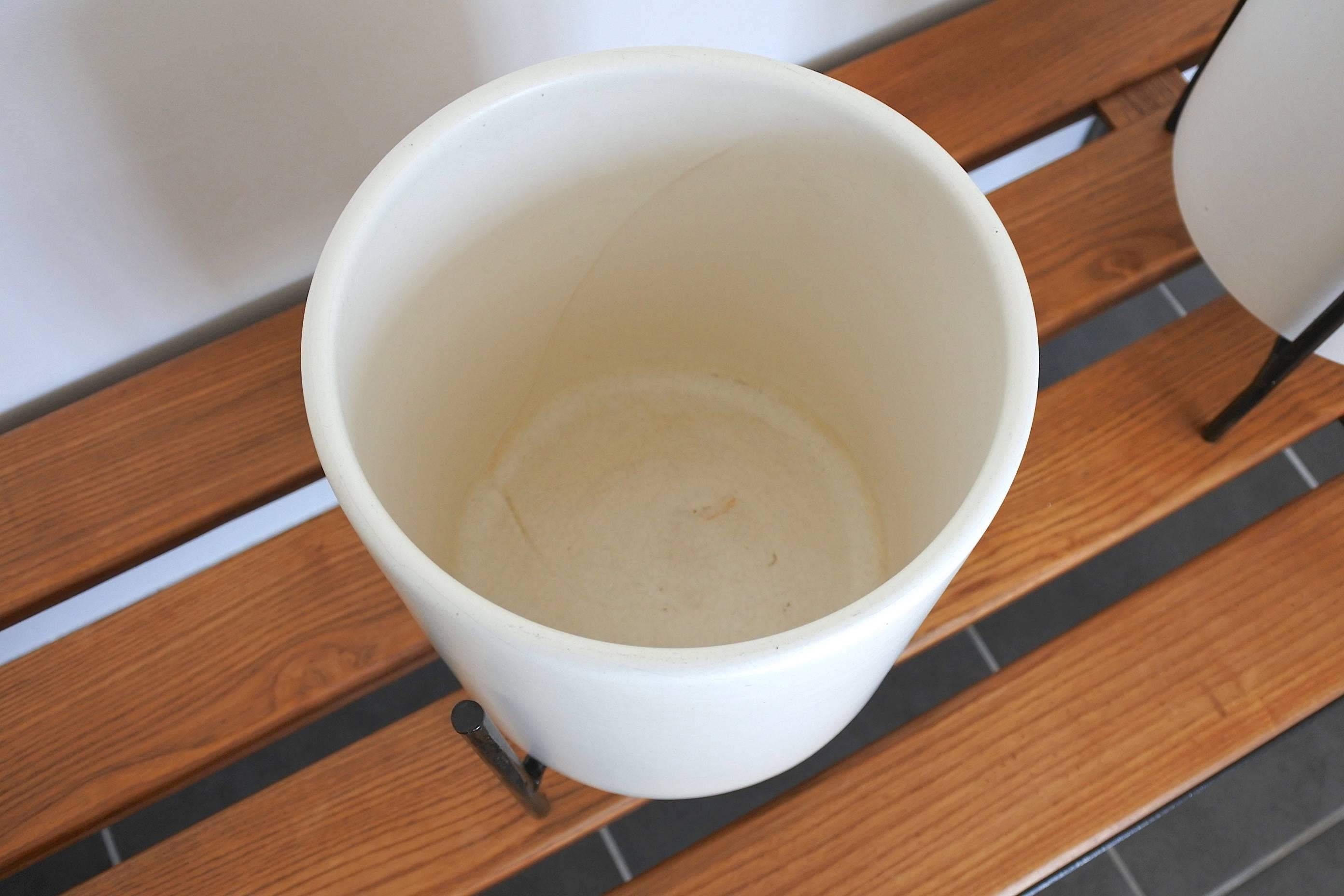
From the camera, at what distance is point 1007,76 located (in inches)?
21.5

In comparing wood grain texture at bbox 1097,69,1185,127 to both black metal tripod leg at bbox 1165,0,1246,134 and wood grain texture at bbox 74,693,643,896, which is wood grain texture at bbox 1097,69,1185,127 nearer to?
black metal tripod leg at bbox 1165,0,1246,134

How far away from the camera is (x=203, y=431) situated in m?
0.48

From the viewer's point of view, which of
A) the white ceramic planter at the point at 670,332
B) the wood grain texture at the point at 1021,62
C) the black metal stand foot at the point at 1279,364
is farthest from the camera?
the wood grain texture at the point at 1021,62

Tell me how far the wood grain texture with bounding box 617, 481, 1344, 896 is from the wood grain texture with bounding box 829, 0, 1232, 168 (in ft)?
0.77

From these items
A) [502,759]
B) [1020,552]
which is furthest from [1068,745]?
[502,759]

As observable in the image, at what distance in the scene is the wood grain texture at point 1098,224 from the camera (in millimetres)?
500

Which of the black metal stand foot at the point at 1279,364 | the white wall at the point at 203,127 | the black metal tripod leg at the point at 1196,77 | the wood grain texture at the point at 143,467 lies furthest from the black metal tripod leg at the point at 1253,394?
the wood grain texture at the point at 143,467

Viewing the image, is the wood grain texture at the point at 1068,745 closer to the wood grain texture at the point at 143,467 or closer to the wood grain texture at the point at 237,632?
the wood grain texture at the point at 237,632

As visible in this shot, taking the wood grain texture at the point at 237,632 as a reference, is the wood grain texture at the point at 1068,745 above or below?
below

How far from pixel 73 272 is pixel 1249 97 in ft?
1.62

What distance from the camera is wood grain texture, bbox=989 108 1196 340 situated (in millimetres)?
500

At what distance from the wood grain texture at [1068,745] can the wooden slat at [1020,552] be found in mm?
36

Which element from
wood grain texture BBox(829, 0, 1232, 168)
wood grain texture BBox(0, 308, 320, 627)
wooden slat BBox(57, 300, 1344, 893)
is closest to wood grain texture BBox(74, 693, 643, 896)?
wooden slat BBox(57, 300, 1344, 893)

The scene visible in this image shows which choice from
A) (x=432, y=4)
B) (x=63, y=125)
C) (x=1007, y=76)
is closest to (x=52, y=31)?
(x=63, y=125)
